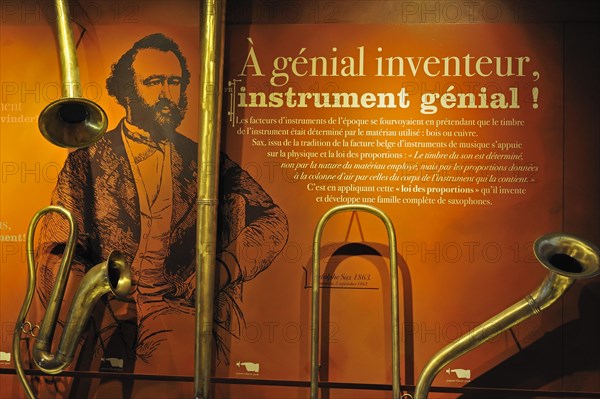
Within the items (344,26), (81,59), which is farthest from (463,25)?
(81,59)

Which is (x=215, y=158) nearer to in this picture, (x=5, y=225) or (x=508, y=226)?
(x=5, y=225)

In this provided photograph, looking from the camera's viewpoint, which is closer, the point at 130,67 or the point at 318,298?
the point at 318,298

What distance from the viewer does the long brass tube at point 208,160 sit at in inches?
104

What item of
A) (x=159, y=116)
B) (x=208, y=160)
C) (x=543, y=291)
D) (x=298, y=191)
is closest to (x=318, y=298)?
(x=298, y=191)

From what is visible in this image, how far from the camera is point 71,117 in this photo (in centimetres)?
268

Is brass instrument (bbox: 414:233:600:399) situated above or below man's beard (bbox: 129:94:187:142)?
below

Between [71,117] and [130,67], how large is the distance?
1.22 ft

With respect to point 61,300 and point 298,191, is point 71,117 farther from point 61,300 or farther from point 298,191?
point 298,191

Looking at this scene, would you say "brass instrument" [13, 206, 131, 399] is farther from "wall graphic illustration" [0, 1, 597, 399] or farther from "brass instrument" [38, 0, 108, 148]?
"brass instrument" [38, 0, 108, 148]

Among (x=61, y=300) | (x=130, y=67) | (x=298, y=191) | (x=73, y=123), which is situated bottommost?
(x=61, y=300)

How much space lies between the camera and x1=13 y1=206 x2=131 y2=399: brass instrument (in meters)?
2.66

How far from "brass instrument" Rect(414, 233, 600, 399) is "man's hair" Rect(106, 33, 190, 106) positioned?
Result: 5.12 ft

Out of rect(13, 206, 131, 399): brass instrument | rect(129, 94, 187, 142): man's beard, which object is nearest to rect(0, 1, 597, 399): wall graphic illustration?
rect(129, 94, 187, 142): man's beard

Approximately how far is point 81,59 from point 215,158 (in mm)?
802
